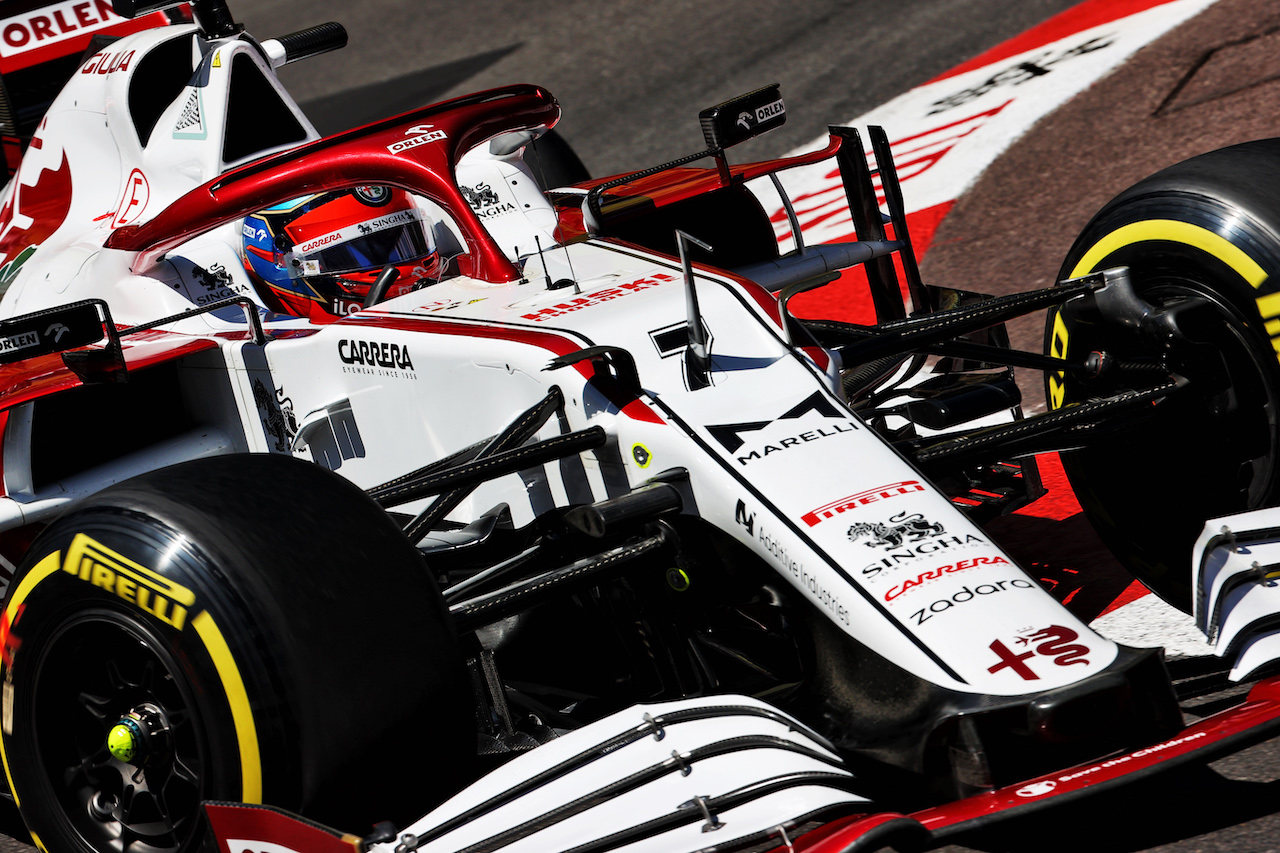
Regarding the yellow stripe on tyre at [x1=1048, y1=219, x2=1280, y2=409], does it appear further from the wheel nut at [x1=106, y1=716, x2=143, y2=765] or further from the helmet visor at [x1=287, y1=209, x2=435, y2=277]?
the wheel nut at [x1=106, y1=716, x2=143, y2=765]

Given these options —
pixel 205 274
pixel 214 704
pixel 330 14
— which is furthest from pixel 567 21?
pixel 214 704

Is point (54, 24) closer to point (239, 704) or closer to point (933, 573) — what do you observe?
point (239, 704)

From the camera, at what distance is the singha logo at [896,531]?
3139 mm

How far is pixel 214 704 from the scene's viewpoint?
2.91 meters

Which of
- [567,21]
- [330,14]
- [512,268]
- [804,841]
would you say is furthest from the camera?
[330,14]

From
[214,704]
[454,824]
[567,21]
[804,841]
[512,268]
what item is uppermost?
[567,21]

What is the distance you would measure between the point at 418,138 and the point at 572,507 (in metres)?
1.48

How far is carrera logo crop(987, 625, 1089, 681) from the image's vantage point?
2.87m

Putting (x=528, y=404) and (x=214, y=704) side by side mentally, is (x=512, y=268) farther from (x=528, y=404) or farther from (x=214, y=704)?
(x=214, y=704)

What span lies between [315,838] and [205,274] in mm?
2711

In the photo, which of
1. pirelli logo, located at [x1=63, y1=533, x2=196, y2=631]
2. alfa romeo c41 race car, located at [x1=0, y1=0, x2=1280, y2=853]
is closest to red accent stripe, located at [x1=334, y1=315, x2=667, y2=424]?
alfa romeo c41 race car, located at [x1=0, y1=0, x2=1280, y2=853]

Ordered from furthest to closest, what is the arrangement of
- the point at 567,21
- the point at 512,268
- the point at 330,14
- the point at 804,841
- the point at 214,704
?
the point at 330,14, the point at 567,21, the point at 512,268, the point at 214,704, the point at 804,841

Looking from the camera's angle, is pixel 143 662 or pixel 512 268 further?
pixel 512 268

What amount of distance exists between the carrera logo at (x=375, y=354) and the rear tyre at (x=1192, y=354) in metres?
1.77
